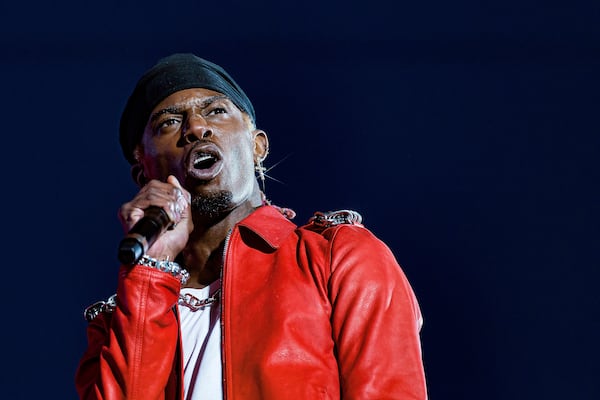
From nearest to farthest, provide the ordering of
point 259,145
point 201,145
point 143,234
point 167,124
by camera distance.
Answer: point 143,234, point 201,145, point 167,124, point 259,145

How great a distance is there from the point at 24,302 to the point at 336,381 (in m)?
2.08

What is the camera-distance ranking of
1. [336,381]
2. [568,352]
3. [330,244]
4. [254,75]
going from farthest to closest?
[254,75]
[568,352]
[330,244]
[336,381]

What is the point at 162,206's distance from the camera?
1856 mm

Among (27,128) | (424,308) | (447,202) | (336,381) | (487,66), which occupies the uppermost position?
(487,66)

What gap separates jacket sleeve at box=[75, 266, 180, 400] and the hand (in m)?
0.09

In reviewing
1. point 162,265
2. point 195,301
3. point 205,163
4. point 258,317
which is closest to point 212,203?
point 205,163

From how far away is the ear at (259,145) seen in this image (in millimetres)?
2855

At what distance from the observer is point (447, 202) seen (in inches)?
131

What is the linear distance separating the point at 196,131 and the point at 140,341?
2.49 ft

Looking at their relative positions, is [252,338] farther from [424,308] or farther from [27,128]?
[27,128]

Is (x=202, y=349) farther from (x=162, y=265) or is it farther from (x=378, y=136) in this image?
(x=378, y=136)

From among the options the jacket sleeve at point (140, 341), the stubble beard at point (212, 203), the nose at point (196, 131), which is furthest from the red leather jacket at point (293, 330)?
the nose at point (196, 131)

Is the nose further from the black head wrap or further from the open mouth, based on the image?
the black head wrap

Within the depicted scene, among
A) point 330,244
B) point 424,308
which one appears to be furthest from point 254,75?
point 330,244
